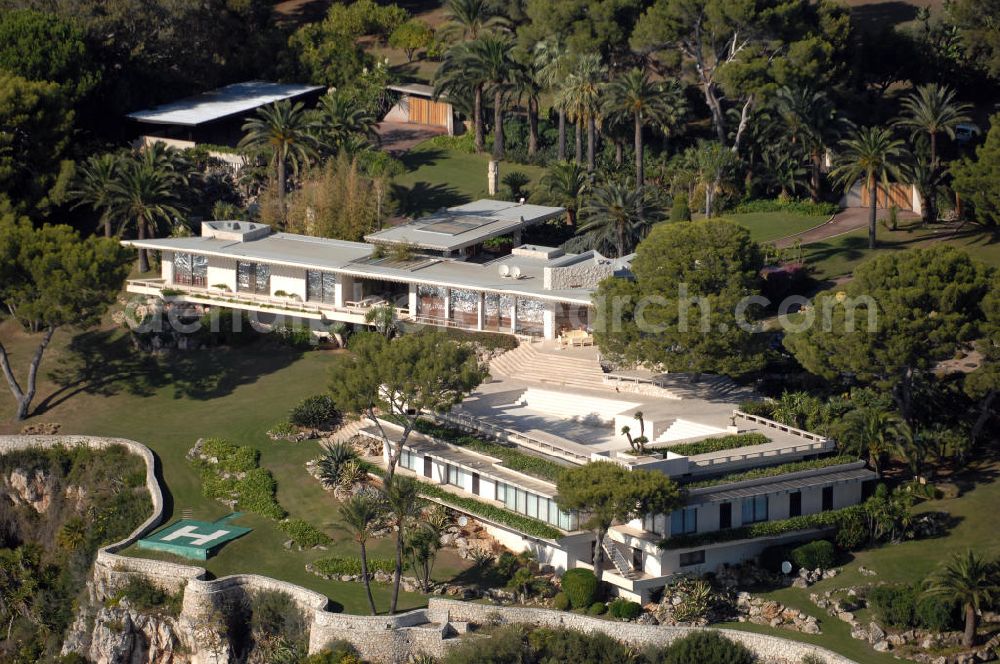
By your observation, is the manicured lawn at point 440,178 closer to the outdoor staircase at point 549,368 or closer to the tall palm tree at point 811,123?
the tall palm tree at point 811,123

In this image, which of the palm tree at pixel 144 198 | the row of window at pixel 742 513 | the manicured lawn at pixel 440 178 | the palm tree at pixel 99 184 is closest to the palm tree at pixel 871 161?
the manicured lawn at pixel 440 178

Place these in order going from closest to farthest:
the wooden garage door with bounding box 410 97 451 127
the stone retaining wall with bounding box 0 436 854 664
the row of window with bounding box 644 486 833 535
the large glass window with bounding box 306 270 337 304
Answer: the stone retaining wall with bounding box 0 436 854 664 < the row of window with bounding box 644 486 833 535 < the large glass window with bounding box 306 270 337 304 < the wooden garage door with bounding box 410 97 451 127

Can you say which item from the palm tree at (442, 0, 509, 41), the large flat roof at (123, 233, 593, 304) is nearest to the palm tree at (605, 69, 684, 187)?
the large flat roof at (123, 233, 593, 304)

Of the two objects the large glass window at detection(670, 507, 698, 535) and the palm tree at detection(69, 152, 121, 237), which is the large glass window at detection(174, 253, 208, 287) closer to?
the palm tree at detection(69, 152, 121, 237)

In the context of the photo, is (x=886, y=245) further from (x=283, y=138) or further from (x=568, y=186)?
(x=283, y=138)

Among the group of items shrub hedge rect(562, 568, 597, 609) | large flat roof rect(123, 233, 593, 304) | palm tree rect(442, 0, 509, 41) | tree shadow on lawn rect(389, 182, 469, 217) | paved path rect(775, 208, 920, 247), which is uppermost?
palm tree rect(442, 0, 509, 41)

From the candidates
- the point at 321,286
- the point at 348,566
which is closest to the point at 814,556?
the point at 348,566

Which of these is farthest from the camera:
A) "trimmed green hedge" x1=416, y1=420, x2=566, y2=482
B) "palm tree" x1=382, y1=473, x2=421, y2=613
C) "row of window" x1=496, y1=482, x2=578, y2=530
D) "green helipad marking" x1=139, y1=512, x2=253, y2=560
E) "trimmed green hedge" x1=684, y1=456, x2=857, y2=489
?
"trimmed green hedge" x1=416, y1=420, x2=566, y2=482
